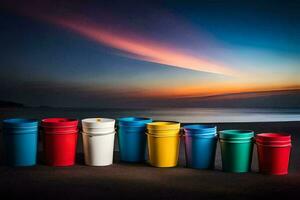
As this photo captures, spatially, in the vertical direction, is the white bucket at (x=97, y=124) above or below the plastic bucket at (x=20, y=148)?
above

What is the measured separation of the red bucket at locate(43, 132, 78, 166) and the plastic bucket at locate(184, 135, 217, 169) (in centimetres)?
129

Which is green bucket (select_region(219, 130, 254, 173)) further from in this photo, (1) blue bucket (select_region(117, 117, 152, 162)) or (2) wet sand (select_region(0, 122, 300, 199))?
(1) blue bucket (select_region(117, 117, 152, 162))

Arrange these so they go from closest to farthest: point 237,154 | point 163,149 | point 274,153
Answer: point 274,153 < point 237,154 < point 163,149

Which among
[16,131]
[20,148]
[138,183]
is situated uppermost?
[16,131]

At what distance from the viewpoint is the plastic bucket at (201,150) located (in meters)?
4.46

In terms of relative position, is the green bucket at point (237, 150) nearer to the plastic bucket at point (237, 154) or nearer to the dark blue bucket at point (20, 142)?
the plastic bucket at point (237, 154)

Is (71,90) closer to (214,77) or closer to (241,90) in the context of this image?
(214,77)

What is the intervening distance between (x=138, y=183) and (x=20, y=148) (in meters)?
1.51

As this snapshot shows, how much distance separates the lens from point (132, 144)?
4.83 meters

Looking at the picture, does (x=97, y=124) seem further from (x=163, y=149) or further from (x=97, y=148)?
(x=163, y=149)

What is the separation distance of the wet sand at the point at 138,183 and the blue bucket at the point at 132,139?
0.46ft

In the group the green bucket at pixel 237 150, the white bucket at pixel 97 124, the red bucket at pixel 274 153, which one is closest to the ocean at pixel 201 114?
the white bucket at pixel 97 124

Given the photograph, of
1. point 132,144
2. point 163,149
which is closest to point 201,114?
point 132,144

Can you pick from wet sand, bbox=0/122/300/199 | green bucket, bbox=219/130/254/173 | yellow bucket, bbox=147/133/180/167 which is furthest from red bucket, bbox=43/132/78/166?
green bucket, bbox=219/130/254/173
